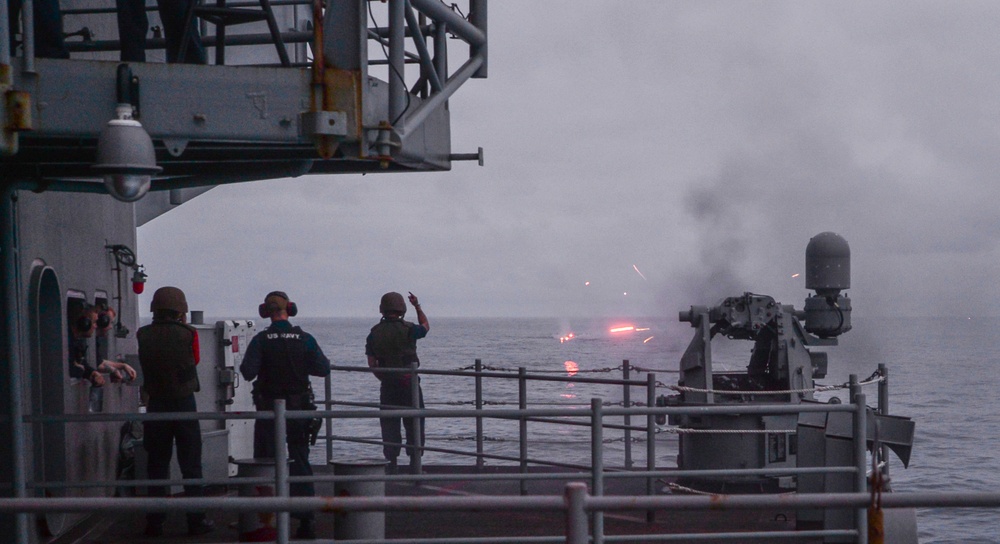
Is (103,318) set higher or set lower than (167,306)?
lower

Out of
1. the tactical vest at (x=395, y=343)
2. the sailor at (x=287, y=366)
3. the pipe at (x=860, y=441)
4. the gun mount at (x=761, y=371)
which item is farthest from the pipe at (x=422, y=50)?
the gun mount at (x=761, y=371)

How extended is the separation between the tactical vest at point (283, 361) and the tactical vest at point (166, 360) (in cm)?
59

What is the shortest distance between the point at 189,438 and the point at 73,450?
130 cm

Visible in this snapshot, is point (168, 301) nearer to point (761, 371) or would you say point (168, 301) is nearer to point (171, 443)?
point (171, 443)

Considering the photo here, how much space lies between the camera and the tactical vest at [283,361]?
869cm

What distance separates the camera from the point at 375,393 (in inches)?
2345

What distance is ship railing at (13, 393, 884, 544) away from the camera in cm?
384

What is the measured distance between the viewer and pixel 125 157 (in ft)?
17.5

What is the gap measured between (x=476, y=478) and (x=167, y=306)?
10.0ft

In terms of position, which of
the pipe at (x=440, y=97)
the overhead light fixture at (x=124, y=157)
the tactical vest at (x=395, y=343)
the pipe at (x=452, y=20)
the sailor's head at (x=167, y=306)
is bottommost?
the tactical vest at (x=395, y=343)

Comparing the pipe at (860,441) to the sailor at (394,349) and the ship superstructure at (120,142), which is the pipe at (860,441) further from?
the sailor at (394,349)

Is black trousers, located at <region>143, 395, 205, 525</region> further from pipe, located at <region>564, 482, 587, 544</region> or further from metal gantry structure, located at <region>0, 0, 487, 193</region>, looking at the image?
pipe, located at <region>564, 482, 587, 544</region>

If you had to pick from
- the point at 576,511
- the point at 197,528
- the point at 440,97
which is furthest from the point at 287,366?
the point at 576,511

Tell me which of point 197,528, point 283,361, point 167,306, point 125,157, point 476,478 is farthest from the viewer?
point 197,528
